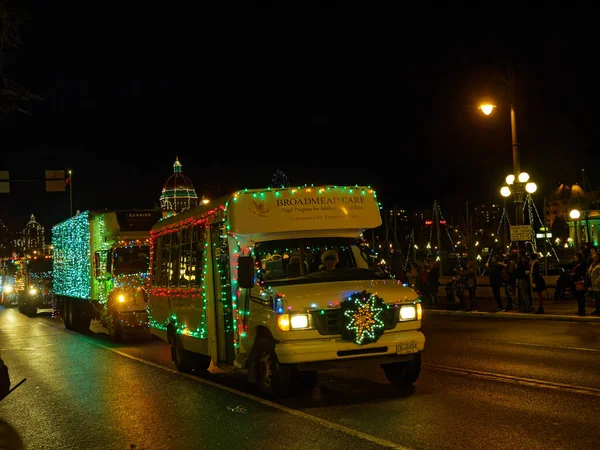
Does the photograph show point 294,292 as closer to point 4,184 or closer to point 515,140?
point 515,140

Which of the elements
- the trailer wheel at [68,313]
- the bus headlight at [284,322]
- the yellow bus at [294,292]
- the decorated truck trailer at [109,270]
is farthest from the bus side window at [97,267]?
the bus headlight at [284,322]

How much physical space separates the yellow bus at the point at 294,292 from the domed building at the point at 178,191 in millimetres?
99531

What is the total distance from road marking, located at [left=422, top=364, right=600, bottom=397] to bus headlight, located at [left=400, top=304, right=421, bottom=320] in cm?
172

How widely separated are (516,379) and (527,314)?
447 inches

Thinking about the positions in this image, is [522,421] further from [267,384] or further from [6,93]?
[6,93]

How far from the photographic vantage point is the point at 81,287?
935 inches

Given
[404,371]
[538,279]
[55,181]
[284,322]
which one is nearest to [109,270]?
[538,279]

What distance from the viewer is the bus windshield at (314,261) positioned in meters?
10.3

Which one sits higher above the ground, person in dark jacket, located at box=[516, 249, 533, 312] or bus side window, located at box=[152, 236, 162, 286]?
bus side window, located at box=[152, 236, 162, 286]

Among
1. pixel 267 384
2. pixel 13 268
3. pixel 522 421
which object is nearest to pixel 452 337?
pixel 267 384

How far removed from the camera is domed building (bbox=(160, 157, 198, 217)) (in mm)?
111438

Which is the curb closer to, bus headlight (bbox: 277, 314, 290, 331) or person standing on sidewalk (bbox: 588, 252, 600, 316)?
person standing on sidewalk (bbox: 588, 252, 600, 316)

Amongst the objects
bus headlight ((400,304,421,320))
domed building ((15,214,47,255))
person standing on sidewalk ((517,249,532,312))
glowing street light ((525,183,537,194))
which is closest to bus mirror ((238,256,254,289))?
bus headlight ((400,304,421,320))

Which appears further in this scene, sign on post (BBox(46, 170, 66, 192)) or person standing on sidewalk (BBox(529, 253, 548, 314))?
sign on post (BBox(46, 170, 66, 192))
